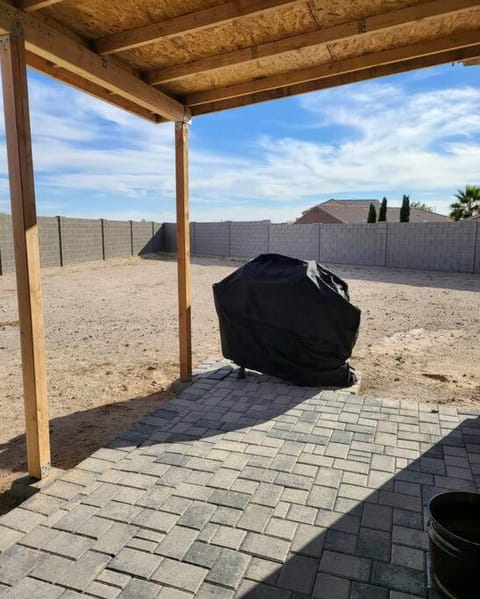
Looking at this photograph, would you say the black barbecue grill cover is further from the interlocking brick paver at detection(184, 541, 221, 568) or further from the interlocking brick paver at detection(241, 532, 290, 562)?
the interlocking brick paver at detection(184, 541, 221, 568)

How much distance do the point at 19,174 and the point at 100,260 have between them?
15.9 metres

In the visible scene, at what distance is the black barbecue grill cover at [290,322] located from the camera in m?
3.66

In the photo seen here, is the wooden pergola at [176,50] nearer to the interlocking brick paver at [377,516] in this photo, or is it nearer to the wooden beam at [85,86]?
the wooden beam at [85,86]

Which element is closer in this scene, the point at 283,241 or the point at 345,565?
the point at 345,565

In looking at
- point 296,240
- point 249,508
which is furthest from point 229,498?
Result: point 296,240

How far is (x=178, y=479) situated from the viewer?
90.0 inches

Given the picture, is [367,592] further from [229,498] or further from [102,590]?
[102,590]

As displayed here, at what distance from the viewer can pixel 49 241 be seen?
1465 centimetres

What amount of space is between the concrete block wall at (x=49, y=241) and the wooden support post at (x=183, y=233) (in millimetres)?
12226

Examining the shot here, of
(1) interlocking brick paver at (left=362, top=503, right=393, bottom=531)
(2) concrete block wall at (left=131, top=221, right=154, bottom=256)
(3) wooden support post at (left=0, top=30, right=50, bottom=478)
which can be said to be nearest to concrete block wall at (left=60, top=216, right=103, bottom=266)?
(2) concrete block wall at (left=131, top=221, right=154, bottom=256)

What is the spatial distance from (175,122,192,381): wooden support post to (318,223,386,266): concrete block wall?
13569mm

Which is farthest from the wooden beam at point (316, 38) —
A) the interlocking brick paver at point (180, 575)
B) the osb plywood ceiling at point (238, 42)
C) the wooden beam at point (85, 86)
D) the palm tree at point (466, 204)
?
the palm tree at point (466, 204)

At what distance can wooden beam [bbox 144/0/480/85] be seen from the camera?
2.19 meters

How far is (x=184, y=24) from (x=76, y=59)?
66 cm
